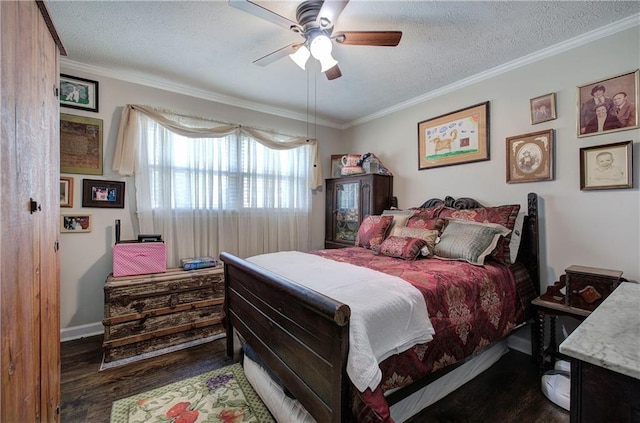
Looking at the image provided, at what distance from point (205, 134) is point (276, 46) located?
1365 millimetres

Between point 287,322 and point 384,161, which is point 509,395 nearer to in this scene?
point 287,322

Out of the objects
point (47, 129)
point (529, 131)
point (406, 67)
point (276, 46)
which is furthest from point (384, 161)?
point (47, 129)

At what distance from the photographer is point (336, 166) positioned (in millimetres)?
4160

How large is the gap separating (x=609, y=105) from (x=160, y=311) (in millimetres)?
3937

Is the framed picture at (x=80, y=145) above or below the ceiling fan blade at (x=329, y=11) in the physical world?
below

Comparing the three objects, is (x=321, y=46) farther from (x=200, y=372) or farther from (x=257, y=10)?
(x=200, y=372)

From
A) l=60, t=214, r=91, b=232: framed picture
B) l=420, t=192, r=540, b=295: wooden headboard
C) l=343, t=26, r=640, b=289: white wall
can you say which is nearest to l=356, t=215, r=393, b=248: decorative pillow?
l=343, t=26, r=640, b=289: white wall

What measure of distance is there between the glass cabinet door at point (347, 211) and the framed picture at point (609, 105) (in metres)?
2.23

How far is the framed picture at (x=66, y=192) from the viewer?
2.52m

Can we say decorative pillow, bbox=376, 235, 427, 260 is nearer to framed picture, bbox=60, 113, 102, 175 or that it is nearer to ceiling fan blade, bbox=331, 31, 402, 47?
ceiling fan blade, bbox=331, 31, 402, 47

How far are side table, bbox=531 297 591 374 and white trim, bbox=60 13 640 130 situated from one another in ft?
6.68

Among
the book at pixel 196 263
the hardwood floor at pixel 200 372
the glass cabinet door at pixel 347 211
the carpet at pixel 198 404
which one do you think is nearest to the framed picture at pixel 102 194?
the book at pixel 196 263

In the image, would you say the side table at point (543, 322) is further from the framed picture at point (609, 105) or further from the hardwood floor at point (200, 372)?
the framed picture at point (609, 105)

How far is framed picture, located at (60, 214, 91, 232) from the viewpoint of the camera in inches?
99.9
